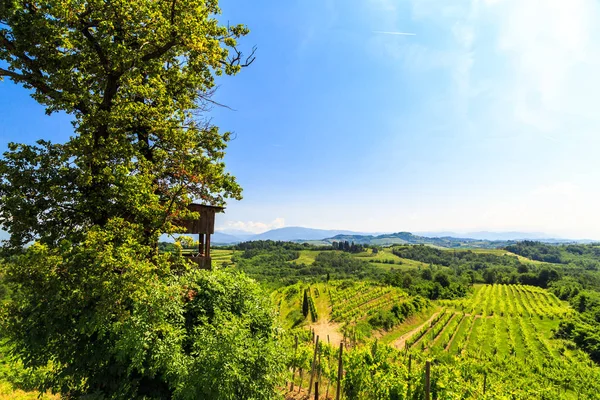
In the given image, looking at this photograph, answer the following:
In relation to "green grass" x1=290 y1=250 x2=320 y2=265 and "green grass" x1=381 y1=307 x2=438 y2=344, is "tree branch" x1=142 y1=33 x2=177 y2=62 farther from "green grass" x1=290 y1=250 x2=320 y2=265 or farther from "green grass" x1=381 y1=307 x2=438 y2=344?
"green grass" x1=290 y1=250 x2=320 y2=265

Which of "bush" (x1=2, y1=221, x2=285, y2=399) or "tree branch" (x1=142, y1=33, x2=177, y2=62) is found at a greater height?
"tree branch" (x1=142, y1=33, x2=177, y2=62)

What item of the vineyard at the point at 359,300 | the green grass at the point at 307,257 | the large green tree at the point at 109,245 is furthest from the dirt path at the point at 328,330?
the green grass at the point at 307,257

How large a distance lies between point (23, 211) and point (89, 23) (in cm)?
526

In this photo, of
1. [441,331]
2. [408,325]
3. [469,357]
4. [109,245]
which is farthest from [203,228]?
[408,325]

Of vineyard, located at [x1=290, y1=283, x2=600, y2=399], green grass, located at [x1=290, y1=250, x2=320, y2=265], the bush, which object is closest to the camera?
the bush

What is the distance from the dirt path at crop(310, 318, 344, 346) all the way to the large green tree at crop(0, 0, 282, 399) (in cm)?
3441

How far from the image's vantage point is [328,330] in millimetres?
43031

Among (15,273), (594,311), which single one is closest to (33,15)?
(15,273)

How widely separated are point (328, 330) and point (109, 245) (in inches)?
1643

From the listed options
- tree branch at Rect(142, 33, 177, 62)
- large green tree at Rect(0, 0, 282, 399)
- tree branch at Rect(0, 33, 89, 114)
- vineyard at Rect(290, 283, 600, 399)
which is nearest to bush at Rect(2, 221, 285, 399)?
large green tree at Rect(0, 0, 282, 399)

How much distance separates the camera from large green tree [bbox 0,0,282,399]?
6.55 metres

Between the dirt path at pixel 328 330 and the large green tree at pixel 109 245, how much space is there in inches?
1355

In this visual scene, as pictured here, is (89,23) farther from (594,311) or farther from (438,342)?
(594,311)

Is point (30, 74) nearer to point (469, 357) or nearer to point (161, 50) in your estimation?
point (161, 50)
